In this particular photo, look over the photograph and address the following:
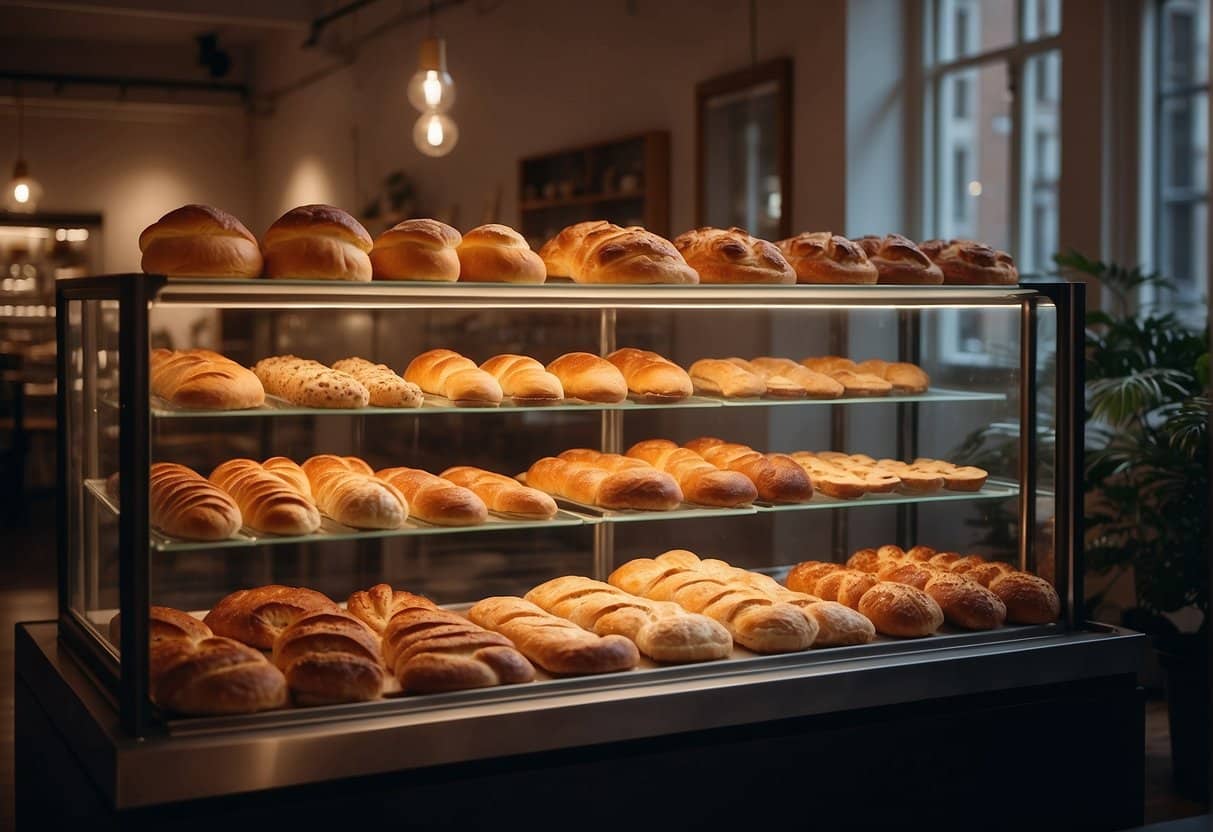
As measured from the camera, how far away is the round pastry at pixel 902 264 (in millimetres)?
3070

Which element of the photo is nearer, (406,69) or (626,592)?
(626,592)

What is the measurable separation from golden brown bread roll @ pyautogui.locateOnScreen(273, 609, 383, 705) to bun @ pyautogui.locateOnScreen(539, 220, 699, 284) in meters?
0.90

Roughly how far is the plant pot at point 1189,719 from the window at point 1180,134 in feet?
5.96

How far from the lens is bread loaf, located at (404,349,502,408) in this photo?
105 inches

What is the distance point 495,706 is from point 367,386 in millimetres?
705

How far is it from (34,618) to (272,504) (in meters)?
4.15

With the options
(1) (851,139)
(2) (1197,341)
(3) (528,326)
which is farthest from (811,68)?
(2) (1197,341)

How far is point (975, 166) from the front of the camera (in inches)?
247

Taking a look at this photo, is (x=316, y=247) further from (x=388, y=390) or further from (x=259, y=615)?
(x=259, y=615)

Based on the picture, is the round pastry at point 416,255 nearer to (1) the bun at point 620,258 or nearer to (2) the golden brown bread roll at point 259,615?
(1) the bun at point 620,258

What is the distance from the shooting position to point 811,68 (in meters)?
5.89

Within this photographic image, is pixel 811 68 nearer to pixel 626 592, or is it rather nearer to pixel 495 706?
pixel 626 592

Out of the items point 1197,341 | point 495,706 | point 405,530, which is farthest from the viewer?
point 1197,341

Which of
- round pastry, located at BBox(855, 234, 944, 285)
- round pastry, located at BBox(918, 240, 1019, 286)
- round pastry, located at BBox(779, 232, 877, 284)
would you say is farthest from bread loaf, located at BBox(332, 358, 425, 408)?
round pastry, located at BBox(918, 240, 1019, 286)
